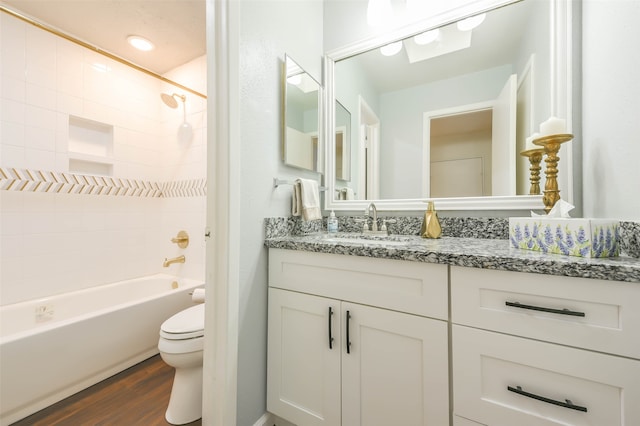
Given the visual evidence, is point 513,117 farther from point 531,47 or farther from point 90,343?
point 90,343

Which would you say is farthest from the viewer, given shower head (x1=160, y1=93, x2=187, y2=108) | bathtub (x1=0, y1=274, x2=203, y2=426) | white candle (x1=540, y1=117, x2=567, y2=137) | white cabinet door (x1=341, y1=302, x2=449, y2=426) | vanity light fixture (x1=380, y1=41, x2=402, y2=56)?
shower head (x1=160, y1=93, x2=187, y2=108)

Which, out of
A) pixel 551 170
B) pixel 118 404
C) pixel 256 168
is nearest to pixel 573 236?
pixel 551 170

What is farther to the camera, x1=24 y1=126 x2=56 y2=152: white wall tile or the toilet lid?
x1=24 y1=126 x2=56 y2=152: white wall tile

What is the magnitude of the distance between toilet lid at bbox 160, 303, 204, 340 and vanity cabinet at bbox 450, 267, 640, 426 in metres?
1.19

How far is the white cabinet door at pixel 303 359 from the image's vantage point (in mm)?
1025

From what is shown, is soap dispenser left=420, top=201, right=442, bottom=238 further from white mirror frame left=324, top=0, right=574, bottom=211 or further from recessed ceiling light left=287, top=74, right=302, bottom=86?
recessed ceiling light left=287, top=74, right=302, bottom=86

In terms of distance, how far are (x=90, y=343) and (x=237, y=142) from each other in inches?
57.1

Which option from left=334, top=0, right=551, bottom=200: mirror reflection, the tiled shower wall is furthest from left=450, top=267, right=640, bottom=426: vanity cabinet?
the tiled shower wall

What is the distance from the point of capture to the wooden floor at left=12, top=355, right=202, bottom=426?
1.25 meters

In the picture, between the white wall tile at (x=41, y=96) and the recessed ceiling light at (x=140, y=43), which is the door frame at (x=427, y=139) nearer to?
the recessed ceiling light at (x=140, y=43)

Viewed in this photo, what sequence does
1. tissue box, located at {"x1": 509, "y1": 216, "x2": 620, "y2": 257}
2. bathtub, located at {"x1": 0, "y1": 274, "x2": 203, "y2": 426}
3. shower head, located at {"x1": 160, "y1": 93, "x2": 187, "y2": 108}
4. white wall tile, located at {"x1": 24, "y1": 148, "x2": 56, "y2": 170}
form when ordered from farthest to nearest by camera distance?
shower head, located at {"x1": 160, "y1": 93, "x2": 187, "y2": 108}, white wall tile, located at {"x1": 24, "y1": 148, "x2": 56, "y2": 170}, bathtub, located at {"x1": 0, "y1": 274, "x2": 203, "y2": 426}, tissue box, located at {"x1": 509, "y1": 216, "x2": 620, "y2": 257}

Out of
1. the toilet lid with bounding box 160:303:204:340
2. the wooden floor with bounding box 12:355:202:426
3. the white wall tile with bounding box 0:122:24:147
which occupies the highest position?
the white wall tile with bounding box 0:122:24:147

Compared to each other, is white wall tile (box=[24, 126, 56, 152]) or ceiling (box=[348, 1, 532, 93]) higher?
ceiling (box=[348, 1, 532, 93])

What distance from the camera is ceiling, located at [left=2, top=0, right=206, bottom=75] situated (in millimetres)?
1699
